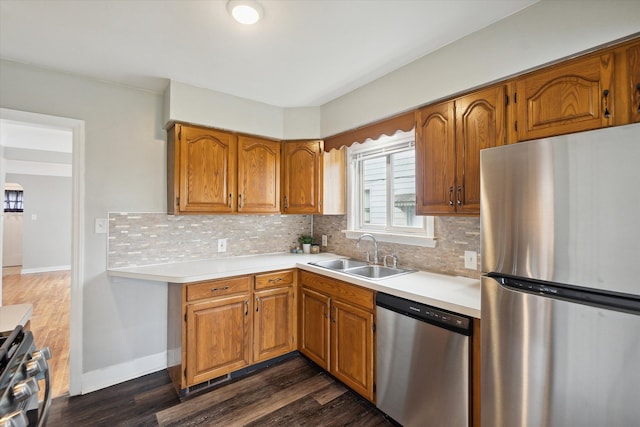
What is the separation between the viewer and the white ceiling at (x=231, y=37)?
1529 millimetres

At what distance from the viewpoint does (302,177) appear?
303 centimetres

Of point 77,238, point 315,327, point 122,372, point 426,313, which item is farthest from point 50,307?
point 426,313

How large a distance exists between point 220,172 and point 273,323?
1436 millimetres

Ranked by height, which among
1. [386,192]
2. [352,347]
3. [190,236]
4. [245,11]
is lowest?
[352,347]

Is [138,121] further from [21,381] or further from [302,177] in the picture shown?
[21,381]

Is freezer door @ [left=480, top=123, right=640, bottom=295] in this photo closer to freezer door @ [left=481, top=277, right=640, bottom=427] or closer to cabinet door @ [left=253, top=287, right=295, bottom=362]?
freezer door @ [left=481, top=277, right=640, bottom=427]

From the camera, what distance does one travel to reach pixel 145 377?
248 centimetres

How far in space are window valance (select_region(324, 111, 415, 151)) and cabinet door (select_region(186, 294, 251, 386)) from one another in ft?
5.40

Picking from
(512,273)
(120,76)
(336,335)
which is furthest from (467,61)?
(120,76)

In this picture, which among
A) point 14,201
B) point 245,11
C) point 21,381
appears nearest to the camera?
point 21,381

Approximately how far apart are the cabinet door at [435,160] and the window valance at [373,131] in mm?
133

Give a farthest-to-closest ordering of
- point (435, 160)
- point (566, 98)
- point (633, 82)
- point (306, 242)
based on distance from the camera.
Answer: point (306, 242) → point (435, 160) → point (566, 98) → point (633, 82)

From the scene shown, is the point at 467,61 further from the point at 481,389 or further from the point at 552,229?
the point at 481,389

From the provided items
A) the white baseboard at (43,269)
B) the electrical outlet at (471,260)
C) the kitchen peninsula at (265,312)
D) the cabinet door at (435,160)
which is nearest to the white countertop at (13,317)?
the kitchen peninsula at (265,312)
